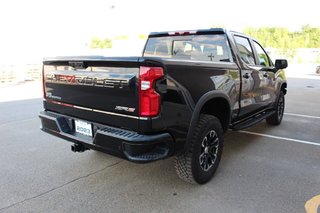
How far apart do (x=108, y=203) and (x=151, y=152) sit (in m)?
0.79

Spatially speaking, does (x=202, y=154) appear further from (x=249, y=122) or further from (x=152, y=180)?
(x=249, y=122)

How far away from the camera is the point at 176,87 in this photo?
114 inches

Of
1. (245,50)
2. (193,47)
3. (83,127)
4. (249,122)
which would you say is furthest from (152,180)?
(245,50)

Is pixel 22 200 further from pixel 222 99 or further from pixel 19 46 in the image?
pixel 19 46

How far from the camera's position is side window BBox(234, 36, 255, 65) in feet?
14.7

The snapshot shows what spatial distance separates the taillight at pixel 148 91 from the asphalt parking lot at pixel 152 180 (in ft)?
3.39

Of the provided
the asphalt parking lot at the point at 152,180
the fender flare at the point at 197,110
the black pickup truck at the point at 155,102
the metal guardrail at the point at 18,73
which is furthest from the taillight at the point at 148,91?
the metal guardrail at the point at 18,73

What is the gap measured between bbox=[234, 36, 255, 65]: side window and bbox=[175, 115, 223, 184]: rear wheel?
1448mm

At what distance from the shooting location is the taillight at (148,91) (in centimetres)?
267

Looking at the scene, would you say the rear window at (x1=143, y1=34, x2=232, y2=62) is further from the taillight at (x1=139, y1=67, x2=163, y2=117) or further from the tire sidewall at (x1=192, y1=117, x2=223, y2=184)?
the taillight at (x1=139, y1=67, x2=163, y2=117)

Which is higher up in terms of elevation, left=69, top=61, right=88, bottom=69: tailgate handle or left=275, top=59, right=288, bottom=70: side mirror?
left=69, top=61, right=88, bottom=69: tailgate handle

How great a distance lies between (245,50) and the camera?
4691mm

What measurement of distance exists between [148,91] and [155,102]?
0.12 metres

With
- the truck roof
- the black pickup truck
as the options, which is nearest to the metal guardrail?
the truck roof
